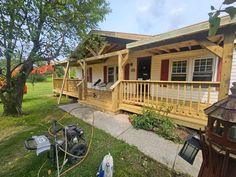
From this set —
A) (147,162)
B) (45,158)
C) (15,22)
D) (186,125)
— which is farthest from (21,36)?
(186,125)

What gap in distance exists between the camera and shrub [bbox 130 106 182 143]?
4.97m

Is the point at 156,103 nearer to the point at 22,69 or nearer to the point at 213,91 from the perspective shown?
the point at 213,91

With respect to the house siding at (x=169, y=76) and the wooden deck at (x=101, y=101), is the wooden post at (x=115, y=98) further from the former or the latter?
the house siding at (x=169, y=76)

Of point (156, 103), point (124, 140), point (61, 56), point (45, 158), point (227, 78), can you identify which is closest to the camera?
point (227, 78)

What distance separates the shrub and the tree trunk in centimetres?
616

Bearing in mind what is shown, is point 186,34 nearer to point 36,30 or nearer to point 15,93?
point 36,30

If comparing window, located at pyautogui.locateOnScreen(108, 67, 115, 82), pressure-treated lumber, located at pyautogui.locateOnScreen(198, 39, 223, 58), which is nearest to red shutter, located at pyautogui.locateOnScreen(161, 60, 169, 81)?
pressure-treated lumber, located at pyautogui.locateOnScreen(198, 39, 223, 58)

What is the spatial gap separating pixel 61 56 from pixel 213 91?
24.5 feet

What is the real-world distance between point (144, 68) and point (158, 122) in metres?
4.76

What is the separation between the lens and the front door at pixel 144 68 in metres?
9.30

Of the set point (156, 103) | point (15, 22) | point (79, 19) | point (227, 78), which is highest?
point (79, 19)

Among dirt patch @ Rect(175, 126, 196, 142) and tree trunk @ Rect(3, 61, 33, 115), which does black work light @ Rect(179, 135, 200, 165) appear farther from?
tree trunk @ Rect(3, 61, 33, 115)

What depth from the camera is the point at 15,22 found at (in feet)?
20.2

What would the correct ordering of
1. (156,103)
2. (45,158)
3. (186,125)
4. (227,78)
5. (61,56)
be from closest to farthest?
(227,78), (45,158), (186,125), (156,103), (61,56)
